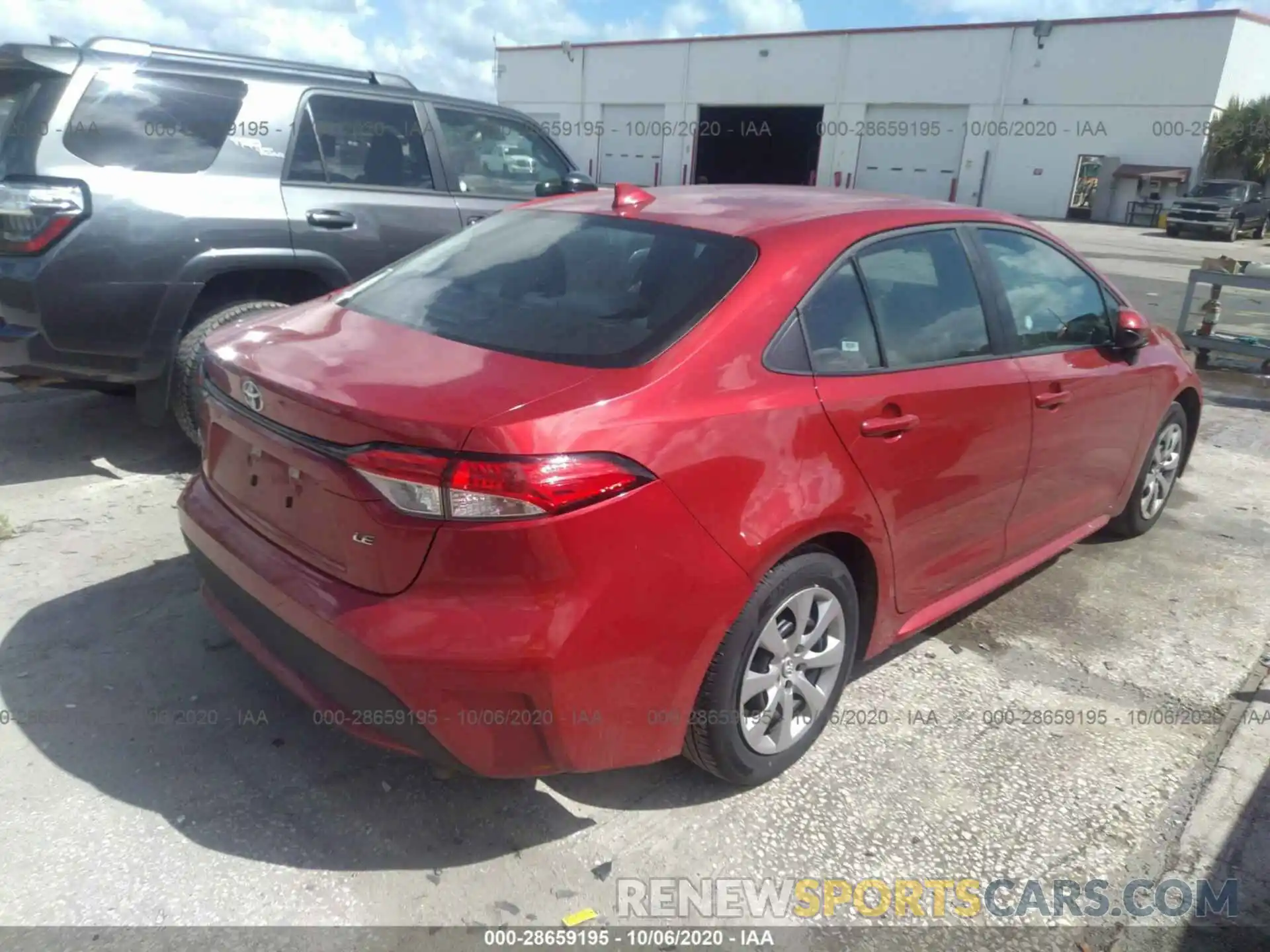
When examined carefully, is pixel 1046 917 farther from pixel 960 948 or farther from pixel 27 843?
pixel 27 843

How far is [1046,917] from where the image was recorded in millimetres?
2447

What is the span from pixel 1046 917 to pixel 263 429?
2369 millimetres

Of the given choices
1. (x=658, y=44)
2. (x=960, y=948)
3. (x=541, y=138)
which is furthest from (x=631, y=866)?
(x=658, y=44)

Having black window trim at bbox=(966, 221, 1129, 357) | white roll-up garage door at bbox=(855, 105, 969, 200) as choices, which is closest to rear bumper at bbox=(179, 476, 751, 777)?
black window trim at bbox=(966, 221, 1129, 357)

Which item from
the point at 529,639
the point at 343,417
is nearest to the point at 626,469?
the point at 529,639

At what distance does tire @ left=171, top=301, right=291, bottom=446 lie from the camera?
4.45 m

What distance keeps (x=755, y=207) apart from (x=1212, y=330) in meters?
8.08

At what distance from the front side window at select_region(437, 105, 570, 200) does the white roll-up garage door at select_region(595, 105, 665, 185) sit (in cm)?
3724

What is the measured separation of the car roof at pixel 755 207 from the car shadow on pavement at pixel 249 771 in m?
1.67

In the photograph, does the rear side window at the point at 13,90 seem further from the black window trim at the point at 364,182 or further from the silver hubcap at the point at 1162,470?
the silver hubcap at the point at 1162,470

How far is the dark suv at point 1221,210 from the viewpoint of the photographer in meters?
28.6

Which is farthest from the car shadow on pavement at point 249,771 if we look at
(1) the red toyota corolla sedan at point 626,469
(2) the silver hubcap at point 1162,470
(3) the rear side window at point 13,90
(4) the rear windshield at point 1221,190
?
(4) the rear windshield at point 1221,190

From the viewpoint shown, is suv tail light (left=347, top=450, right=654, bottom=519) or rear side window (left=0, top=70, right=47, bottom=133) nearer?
suv tail light (left=347, top=450, right=654, bottom=519)

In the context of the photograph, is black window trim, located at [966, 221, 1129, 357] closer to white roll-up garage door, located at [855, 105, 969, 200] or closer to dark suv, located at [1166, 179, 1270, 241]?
dark suv, located at [1166, 179, 1270, 241]
